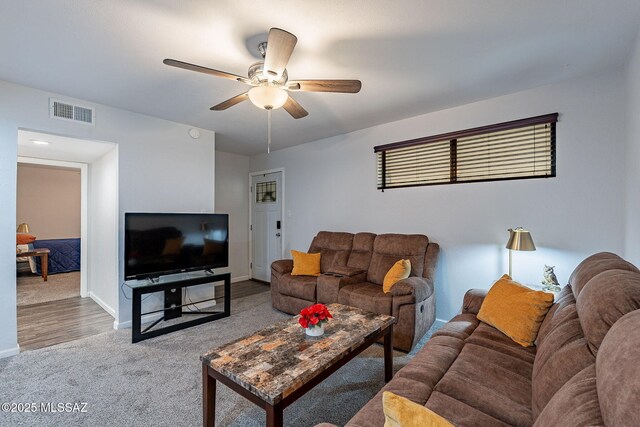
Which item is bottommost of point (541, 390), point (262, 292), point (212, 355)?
point (262, 292)

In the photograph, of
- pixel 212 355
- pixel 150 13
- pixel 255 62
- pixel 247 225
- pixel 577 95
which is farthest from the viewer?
pixel 247 225

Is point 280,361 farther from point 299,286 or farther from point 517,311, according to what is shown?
point 299,286

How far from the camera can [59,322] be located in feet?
11.2

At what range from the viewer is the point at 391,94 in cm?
289

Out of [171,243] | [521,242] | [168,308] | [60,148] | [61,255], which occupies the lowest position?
[168,308]

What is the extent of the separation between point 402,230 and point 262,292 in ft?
8.18

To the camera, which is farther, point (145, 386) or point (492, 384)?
point (145, 386)

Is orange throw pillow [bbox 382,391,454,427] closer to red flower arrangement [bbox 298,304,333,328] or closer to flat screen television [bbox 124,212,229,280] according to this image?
red flower arrangement [bbox 298,304,333,328]

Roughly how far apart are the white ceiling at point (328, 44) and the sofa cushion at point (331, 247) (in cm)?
180

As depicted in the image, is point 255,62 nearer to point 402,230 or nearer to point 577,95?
point 402,230

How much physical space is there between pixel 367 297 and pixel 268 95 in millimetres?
2046

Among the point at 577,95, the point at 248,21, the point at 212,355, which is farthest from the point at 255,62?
the point at 577,95

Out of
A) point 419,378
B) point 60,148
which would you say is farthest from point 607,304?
point 60,148

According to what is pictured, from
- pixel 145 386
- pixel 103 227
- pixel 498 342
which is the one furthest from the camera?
pixel 103 227
